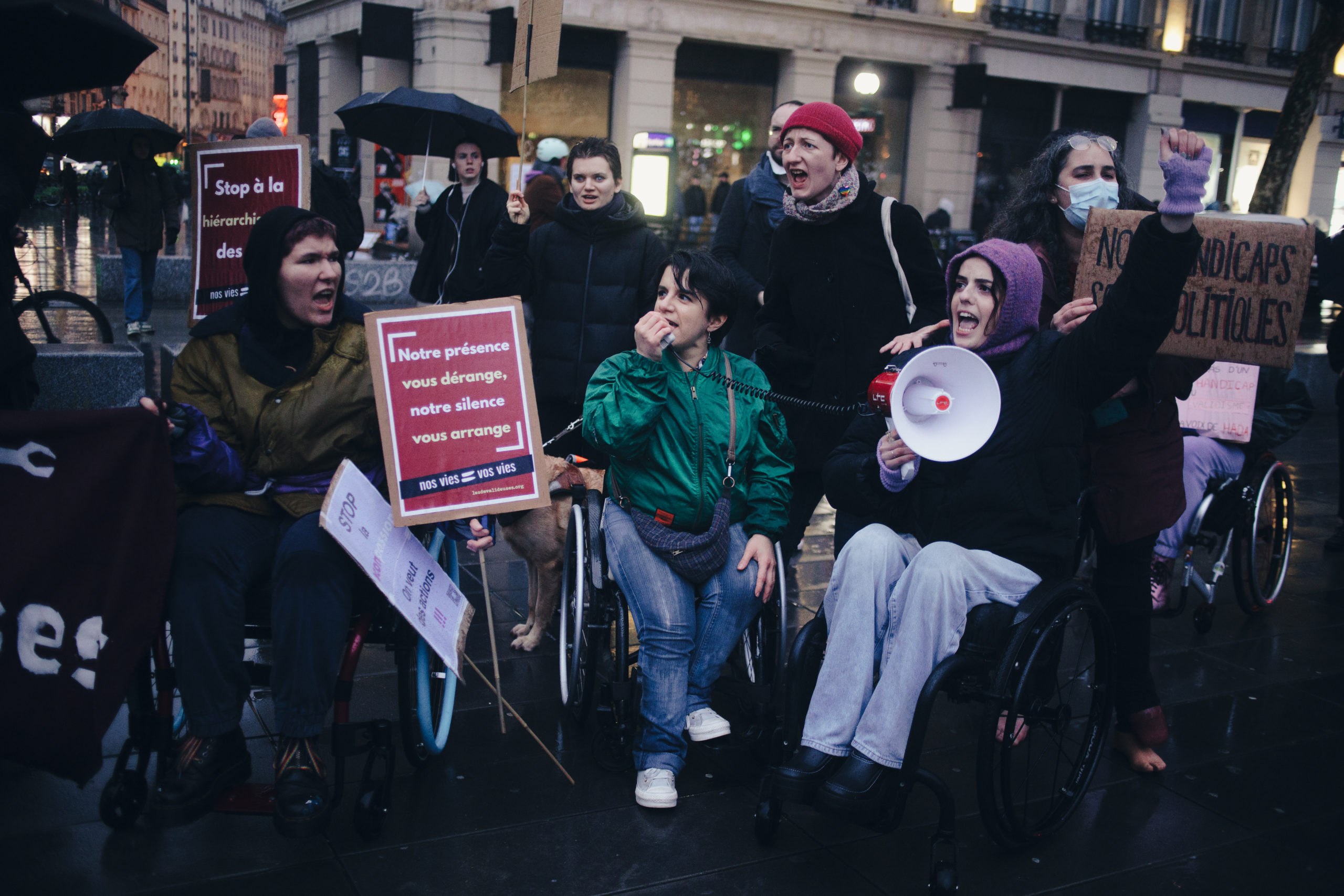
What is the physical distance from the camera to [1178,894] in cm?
304

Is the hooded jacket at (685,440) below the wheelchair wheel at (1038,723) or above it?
above

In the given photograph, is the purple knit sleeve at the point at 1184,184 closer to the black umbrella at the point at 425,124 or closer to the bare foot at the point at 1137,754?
the bare foot at the point at 1137,754

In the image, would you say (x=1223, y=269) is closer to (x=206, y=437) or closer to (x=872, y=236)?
(x=872, y=236)

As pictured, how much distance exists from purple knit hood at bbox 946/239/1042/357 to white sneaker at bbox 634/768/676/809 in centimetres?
162

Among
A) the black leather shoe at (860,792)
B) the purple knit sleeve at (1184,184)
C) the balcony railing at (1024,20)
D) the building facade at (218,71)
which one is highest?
the building facade at (218,71)

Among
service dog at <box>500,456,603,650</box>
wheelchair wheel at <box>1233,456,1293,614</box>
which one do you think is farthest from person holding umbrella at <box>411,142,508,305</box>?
wheelchair wheel at <box>1233,456,1293,614</box>

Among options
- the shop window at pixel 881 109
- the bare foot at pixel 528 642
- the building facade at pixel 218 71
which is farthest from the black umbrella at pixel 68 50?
the building facade at pixel 218 71

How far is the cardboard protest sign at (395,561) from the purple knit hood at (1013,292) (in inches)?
71.1

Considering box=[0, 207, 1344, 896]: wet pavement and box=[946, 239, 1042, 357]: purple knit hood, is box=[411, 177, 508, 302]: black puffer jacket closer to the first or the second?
box=[0, 207, 1344, 896]: wet pavement

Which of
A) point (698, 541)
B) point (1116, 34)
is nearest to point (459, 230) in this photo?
point (698, 541)

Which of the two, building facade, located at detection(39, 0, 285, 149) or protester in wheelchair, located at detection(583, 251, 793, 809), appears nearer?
protester in wheelchair, located at detection(583, 251, 793, 809)

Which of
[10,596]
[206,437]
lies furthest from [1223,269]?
[10,596]

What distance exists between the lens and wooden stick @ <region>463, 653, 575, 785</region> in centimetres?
359

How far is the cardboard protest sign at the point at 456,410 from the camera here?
10.7 feet
